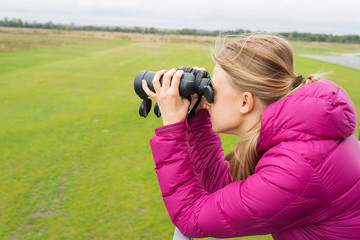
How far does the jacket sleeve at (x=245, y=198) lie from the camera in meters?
0.85

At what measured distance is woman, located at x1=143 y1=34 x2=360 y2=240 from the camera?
2.82ft

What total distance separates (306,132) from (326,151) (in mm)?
79

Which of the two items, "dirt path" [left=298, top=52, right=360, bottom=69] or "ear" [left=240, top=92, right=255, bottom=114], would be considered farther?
"dirt path" [left=298, top=52, right=360, bottom=69]

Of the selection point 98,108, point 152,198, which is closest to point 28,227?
point 152,198

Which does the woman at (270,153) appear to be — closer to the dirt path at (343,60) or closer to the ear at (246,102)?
the ear at (246,102)

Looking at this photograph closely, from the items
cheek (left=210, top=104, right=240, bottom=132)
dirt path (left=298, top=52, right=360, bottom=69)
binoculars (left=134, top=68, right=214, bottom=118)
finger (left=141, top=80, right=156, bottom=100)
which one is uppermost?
binoculars (left=134, top=68, right=214, bottom=118)

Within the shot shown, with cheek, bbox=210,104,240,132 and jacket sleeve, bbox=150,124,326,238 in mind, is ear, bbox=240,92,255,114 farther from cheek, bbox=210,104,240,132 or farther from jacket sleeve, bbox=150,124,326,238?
jacket sleeve, bbox=150,124,326,238

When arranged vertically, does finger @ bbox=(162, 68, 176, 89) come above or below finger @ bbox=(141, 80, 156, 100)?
above

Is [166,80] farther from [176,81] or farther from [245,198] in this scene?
[245,198]

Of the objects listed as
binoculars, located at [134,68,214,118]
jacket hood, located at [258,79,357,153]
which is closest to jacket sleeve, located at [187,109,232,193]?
binoculars, located at [134,68,214,118]

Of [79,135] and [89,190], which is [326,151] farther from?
[79,135]

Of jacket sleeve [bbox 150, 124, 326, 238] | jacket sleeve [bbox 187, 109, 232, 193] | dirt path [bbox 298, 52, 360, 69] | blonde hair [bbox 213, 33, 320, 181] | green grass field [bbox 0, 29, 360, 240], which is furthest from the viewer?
dirt path [bbox 298, 52, 360, 69]

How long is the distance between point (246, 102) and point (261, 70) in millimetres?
136

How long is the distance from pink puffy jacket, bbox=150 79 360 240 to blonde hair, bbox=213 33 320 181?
120 millimetres
